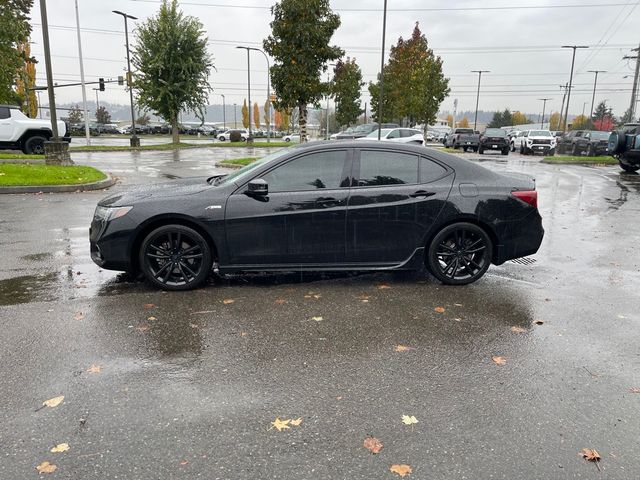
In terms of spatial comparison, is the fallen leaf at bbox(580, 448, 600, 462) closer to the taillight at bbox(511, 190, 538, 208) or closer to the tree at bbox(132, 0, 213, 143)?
the taillight at bbox(511, 190, 538, 208)

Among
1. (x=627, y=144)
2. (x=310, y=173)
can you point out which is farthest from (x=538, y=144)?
(x=310, y=173)

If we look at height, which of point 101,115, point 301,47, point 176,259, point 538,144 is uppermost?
point 301,47

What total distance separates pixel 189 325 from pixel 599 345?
351cm

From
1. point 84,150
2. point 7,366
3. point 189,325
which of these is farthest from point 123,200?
point 84,150

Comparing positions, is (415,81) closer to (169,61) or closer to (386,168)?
(169,61)

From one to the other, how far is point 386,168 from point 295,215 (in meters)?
1.15

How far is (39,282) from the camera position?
5.57 meters

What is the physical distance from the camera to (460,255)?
18.7ft

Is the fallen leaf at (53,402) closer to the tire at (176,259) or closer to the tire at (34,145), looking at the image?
the tire at (176,259)

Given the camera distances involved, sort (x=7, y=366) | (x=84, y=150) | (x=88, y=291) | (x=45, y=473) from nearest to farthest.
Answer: (x=45, y=473), (x=7, y=366), (x=88, y=291), (x=84, y=150)

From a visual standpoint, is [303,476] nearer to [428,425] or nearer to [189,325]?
[428,425]

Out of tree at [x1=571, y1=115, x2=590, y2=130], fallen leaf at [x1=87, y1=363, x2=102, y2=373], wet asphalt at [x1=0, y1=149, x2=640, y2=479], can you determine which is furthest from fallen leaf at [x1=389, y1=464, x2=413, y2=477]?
tree at [x1=571, y1=115, x2=590, y2=130]

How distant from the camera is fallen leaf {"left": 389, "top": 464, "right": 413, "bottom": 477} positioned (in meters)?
2.57

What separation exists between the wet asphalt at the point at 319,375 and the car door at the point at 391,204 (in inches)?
18.3
